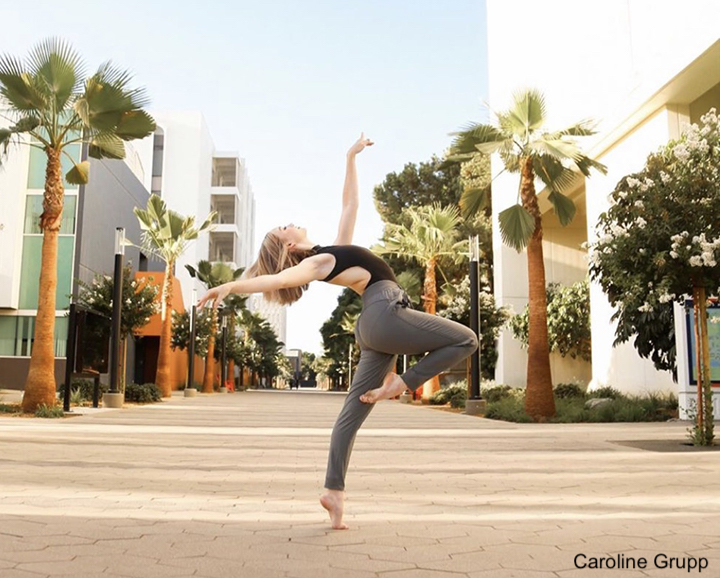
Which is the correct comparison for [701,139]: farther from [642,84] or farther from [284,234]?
[642,84]

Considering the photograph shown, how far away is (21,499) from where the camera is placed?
202 inches

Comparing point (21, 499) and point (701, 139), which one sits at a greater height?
point (701, 139)

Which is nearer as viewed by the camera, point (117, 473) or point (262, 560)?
point (262, 560)

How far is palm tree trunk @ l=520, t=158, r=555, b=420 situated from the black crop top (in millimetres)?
12278

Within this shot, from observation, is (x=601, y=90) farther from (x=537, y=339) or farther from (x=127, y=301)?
(x=127, y=301)

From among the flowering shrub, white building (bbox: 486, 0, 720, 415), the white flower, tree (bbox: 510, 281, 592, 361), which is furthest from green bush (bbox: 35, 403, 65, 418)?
tree (bbox: 510, 281, 592, 361)

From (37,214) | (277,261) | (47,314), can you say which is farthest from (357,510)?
(37,214)

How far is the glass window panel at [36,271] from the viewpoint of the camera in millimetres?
31734

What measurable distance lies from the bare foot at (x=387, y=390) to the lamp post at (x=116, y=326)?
1574 cm

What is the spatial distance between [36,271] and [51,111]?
1803cm

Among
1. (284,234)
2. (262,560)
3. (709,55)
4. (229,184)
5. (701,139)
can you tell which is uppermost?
(229,184)

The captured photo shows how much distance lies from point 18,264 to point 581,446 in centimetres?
2787

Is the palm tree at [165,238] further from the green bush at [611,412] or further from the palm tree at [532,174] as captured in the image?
the palm tree at [532,174]

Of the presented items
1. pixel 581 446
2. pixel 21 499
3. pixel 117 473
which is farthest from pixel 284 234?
pixel 581 446
